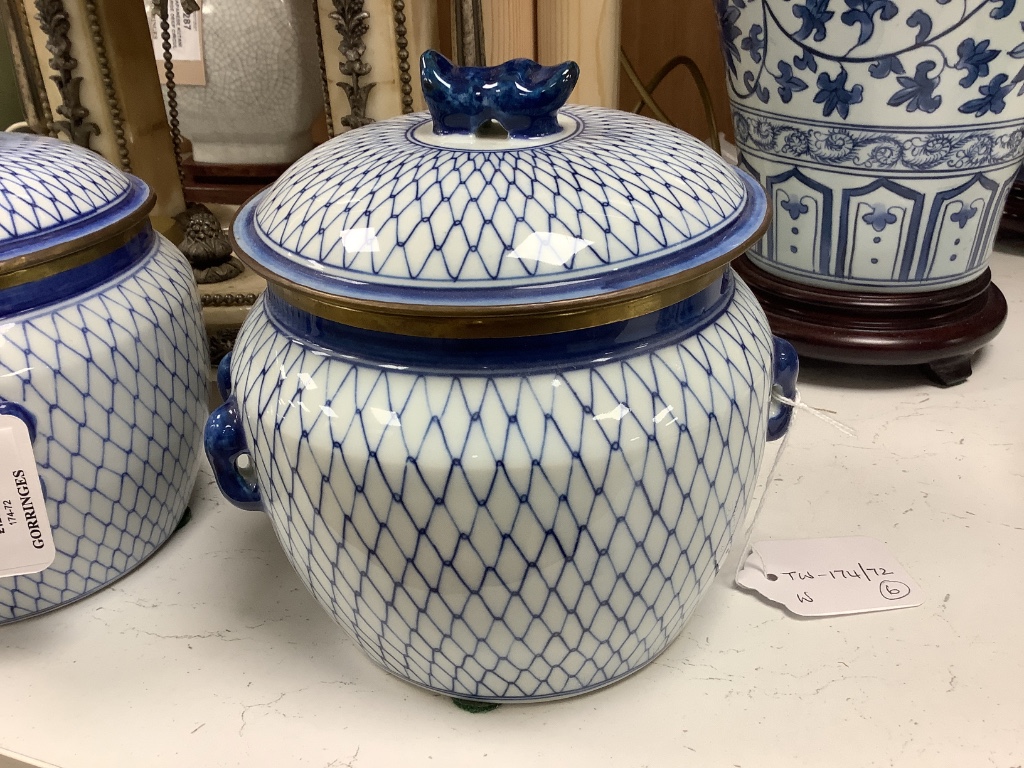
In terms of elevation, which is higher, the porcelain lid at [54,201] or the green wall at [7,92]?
the porcelain lid at [54,201]

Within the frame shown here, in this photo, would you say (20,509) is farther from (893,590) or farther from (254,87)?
(893,590)

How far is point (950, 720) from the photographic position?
1.82 feet

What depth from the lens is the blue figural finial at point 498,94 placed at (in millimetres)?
479

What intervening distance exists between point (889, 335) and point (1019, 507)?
0.21 metres

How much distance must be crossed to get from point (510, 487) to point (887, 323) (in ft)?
1.95

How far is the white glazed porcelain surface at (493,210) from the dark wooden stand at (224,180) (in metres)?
0.47

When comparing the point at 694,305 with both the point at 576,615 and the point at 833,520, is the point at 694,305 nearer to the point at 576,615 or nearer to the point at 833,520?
the point at 576,615

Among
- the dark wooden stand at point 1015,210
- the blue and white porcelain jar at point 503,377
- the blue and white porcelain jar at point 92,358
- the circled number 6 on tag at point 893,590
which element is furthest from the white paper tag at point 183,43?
the dark wooden stand at point 1015,210

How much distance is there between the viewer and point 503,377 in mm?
433

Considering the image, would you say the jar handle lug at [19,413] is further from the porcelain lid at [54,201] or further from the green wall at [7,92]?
the green wall at [7,92]

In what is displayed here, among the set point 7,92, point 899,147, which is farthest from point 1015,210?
point 7,92

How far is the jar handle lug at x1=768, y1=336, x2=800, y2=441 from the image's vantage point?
57 centimetres

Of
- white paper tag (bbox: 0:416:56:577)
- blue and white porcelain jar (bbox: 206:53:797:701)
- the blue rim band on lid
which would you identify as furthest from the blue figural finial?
white paper tag (bbox: 0:416:56:577)

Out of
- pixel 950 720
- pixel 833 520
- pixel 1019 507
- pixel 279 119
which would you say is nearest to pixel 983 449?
pixel 1019 507
